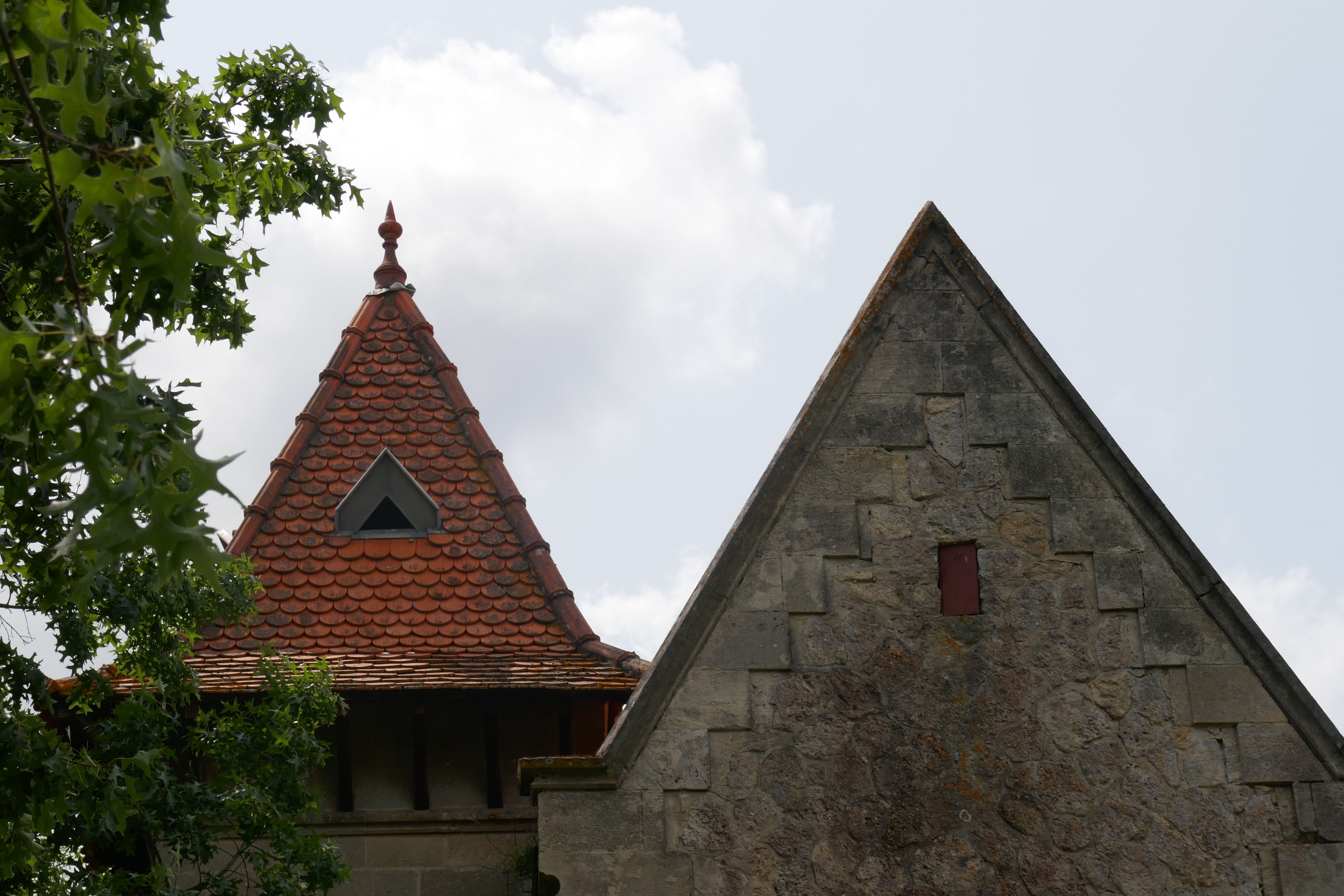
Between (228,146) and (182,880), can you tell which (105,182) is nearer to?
(228,146)

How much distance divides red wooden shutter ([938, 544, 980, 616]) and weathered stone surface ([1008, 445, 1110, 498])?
0.39 metres

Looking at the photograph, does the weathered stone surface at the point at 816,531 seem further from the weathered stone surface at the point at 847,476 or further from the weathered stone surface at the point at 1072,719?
the weathered stone surface at the point at 1072,719

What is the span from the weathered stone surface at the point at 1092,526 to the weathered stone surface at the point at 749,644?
54.4 inches

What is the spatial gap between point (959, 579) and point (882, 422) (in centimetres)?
85

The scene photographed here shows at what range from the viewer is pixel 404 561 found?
1073 cm

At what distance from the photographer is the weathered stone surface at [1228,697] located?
618cm

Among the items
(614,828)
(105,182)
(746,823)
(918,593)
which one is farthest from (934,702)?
(105,182)

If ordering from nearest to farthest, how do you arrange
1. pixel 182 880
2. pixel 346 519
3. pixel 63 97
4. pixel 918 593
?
1. pixel 63 97
2. pixel 918 593
3. pixel 182 880
4. pixel 346 519

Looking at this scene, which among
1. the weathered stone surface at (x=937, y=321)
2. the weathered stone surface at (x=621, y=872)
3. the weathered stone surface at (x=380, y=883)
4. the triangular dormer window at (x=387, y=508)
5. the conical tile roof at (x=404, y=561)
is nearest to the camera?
the weathered stone surface at (x=621, y=872)

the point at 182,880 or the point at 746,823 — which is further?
the point at 182,880

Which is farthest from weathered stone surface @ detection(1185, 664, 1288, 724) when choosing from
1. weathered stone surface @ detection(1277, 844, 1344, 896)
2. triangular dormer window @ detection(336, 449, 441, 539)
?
triangular dormer window @ detection(336, 449, 441, 539)

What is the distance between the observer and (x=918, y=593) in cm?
641

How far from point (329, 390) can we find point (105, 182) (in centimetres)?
854

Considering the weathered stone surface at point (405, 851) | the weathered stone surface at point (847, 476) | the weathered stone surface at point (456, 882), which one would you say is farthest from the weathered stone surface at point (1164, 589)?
the weathered stone surface at point (405, 851)
